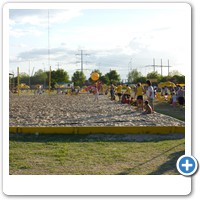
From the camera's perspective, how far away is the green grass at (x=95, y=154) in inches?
249

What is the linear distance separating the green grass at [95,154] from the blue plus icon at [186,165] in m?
1.27

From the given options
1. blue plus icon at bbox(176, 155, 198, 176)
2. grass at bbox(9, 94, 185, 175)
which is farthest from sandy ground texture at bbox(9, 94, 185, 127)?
blue plus icon at bbox(176, 155, 198, 176)

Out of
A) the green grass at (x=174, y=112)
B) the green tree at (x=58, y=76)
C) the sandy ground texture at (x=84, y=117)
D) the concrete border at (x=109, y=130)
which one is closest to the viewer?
the concrete border at (x=109, y=130)

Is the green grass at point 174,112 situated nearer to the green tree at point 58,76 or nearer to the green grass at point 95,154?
the green grass at point 95,154

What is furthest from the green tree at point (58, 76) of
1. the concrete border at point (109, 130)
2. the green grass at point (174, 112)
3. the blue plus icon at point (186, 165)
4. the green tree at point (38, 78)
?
the blue plus icon at point (186, 165)

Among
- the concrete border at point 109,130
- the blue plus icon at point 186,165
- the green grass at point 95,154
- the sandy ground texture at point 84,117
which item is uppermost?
the sandy ground texture at point 84,117

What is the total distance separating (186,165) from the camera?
4836 mm

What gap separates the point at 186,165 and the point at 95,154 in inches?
111

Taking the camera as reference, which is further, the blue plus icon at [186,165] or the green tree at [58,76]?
the green tree at [58,76]

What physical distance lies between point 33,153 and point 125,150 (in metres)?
1.96

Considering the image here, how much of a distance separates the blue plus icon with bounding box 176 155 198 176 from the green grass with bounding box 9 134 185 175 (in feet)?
4.17

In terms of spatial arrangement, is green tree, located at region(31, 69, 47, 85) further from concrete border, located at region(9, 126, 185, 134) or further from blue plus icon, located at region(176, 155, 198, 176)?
blue plus icon, located at region(176, 155, 198, 176)
